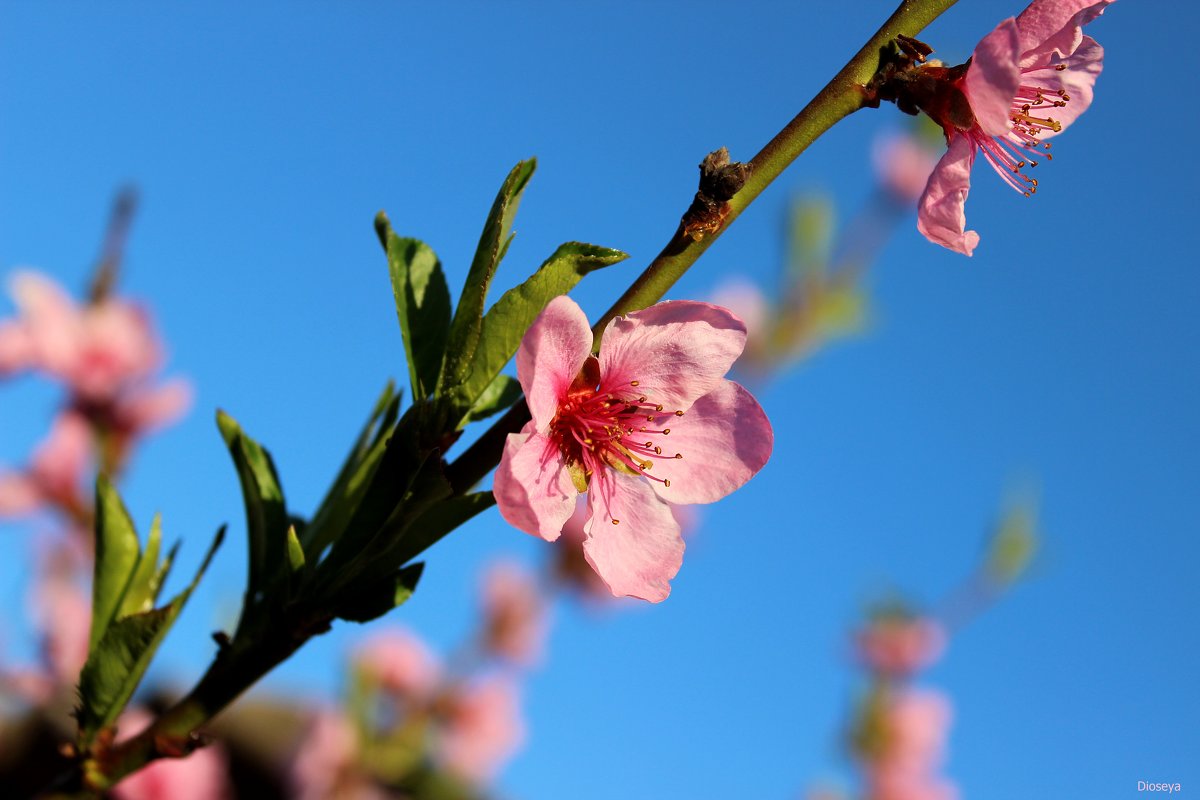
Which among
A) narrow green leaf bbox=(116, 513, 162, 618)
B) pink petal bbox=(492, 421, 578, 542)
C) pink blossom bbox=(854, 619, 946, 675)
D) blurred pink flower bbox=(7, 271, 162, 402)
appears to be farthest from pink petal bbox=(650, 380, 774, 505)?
pink blossom bbox=(854, 619, 946, 675)

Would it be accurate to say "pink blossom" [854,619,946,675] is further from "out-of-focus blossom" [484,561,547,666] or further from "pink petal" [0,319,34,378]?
"pink petal" [0,319,34,378]

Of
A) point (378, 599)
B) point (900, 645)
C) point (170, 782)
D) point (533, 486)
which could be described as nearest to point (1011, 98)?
point (533, 486)

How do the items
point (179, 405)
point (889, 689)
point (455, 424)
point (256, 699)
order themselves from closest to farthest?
point (455, 424) → point (179, 405) → point (889, 689) → point (256, 699)

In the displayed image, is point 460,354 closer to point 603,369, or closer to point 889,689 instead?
point 603,369

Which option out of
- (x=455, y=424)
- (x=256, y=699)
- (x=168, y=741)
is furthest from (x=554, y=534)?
(x=256, y=699)

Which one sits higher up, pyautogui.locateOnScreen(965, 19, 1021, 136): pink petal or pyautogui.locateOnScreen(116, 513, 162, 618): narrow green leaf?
pyautogui.locateOnScreen(965, 19, 1021, 136): pink petal

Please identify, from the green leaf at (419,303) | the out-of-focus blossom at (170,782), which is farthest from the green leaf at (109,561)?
the out-of-focus blossom at (170,782)

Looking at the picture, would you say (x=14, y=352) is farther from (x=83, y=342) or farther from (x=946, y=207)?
(x=946, y=207)
